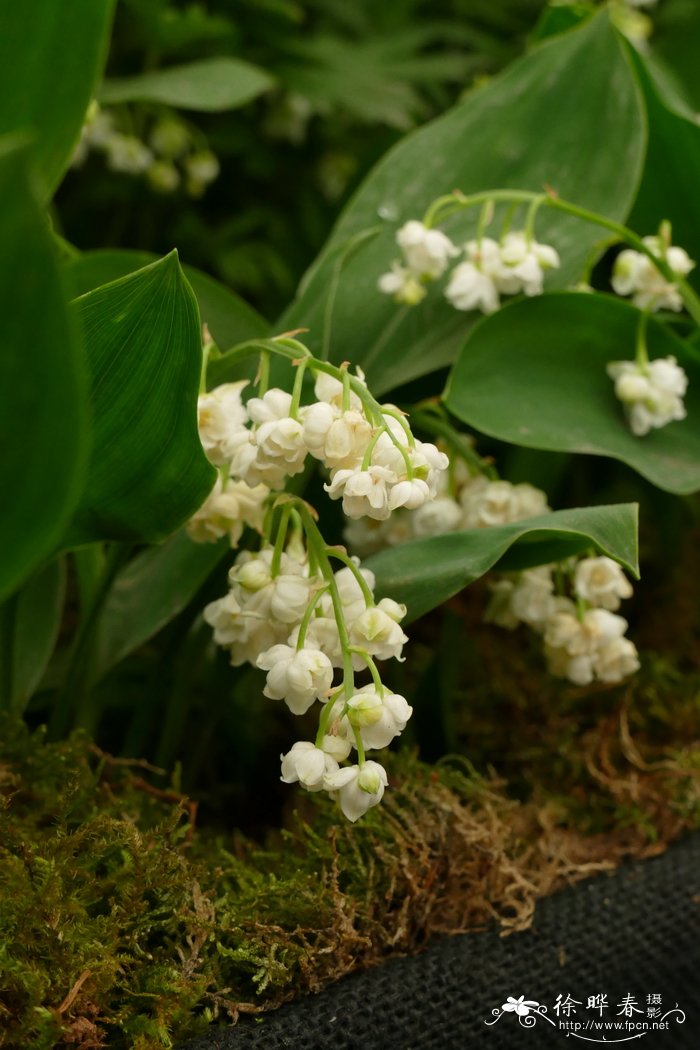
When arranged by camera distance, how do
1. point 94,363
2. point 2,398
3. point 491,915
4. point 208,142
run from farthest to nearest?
point 208,142 < point 491,915 < point 94,363 < point 2,398

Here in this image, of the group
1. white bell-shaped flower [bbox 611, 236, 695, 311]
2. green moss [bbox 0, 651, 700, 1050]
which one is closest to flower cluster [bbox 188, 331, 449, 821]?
green moss [bbox 0, 651, 700, 1050]

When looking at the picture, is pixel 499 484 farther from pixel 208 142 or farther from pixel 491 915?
pixel 208 142

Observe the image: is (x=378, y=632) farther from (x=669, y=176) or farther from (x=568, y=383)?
(x=669, y=176)

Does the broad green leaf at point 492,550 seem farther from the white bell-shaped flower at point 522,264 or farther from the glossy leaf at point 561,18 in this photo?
the glossy leaf at point 561,18

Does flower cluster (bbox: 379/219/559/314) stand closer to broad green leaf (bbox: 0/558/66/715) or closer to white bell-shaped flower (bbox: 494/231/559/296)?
white bell-shaped flower (bbox: 494/231/559/296)

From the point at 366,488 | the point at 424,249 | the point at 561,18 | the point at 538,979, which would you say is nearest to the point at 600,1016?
the point at 538,979

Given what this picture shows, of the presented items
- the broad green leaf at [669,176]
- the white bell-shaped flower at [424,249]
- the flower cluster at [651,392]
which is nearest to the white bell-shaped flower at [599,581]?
the flower cluster at [651,392]

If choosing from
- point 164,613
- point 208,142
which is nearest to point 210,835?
point 164,613
